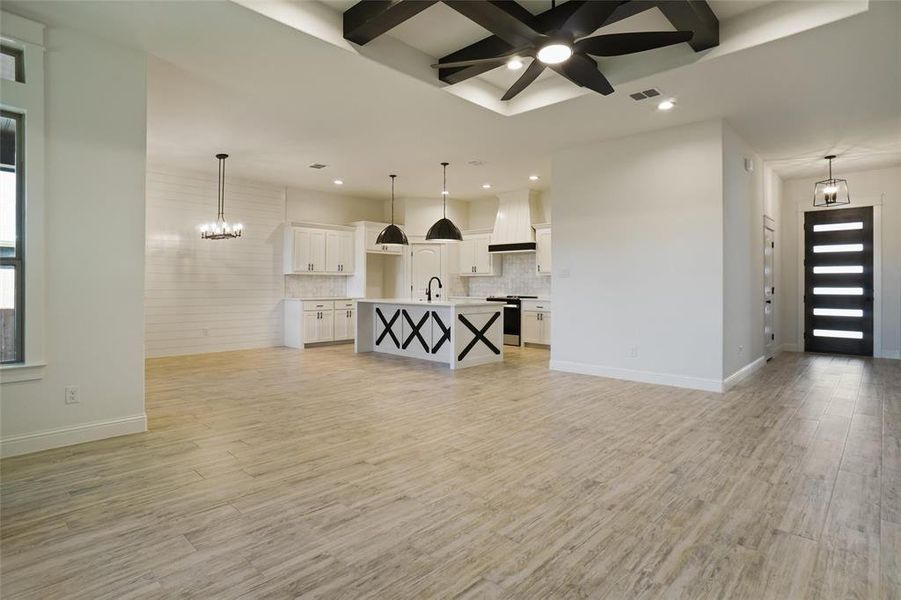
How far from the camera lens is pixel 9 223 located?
325cm

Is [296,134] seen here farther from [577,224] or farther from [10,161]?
[577,224]

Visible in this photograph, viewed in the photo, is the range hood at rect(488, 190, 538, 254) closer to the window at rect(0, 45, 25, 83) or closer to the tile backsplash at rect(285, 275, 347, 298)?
the tile backsplash at rect(285, 275, 347, 298)

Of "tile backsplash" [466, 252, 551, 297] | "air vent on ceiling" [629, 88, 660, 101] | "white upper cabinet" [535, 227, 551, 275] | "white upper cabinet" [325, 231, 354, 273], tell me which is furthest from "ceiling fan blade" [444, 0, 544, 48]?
"white upper cabinet" [325, 231, 354, 273]

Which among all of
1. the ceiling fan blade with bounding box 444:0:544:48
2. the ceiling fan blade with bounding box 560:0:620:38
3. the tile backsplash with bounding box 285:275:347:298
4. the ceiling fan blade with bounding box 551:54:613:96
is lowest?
the tile backsplash with bounding box 285:275:347:298

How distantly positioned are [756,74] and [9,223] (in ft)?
19.5

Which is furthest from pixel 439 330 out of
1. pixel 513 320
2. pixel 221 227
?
pixel 221 227

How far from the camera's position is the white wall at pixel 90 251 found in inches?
132

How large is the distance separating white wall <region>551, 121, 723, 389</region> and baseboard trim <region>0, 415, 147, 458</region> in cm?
484

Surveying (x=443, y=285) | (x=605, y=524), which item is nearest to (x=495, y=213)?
(x=443, y=285)

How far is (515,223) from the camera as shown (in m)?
9.39

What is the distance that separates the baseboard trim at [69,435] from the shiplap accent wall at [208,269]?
14.5 feet

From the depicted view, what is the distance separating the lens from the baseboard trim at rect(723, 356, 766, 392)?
5.34 metres

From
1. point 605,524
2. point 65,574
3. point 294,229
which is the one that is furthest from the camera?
point 294,229

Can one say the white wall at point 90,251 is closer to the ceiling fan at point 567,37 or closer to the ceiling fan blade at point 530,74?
the ceiling fan at point 567,37
